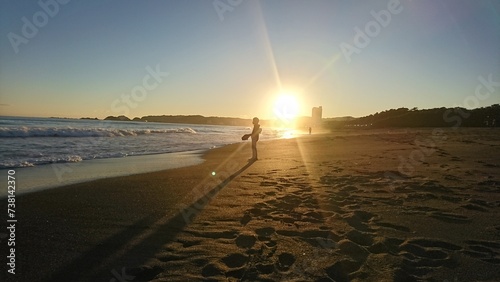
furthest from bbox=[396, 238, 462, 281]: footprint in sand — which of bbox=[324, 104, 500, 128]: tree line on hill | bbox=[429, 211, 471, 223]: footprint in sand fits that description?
bbox=[324, 104, 500, 128]: tree line on hill

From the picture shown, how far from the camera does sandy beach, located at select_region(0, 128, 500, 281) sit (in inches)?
135

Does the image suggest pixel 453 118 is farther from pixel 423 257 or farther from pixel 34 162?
pixel 34 162

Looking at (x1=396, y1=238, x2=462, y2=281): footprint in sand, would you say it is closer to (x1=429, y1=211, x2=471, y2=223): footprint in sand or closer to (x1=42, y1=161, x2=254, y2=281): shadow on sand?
(x1=429, y1=211, x2=471, y2=223): footprint in sand

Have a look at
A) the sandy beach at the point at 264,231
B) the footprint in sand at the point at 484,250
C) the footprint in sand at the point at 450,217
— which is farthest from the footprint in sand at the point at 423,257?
the footprint in sand at the point at 450,217

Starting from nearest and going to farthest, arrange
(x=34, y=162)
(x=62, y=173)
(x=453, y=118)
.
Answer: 1. (x=62, y=173)
2. (x=34, y=162)
3. (x=453, y=118)

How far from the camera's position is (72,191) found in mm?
7176

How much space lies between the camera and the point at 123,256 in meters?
3.74

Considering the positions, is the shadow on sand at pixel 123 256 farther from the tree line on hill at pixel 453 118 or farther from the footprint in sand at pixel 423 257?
the tree line on hill at pixel 453 118

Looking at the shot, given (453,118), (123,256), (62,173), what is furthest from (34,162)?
(453,118)

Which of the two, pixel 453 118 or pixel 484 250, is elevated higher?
pixel 453 118

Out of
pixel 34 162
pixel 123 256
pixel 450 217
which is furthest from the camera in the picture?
pixel 34 162

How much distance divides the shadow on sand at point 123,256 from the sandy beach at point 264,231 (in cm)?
1

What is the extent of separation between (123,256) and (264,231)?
2042 millimetres

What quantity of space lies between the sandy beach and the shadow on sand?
0.05ft
